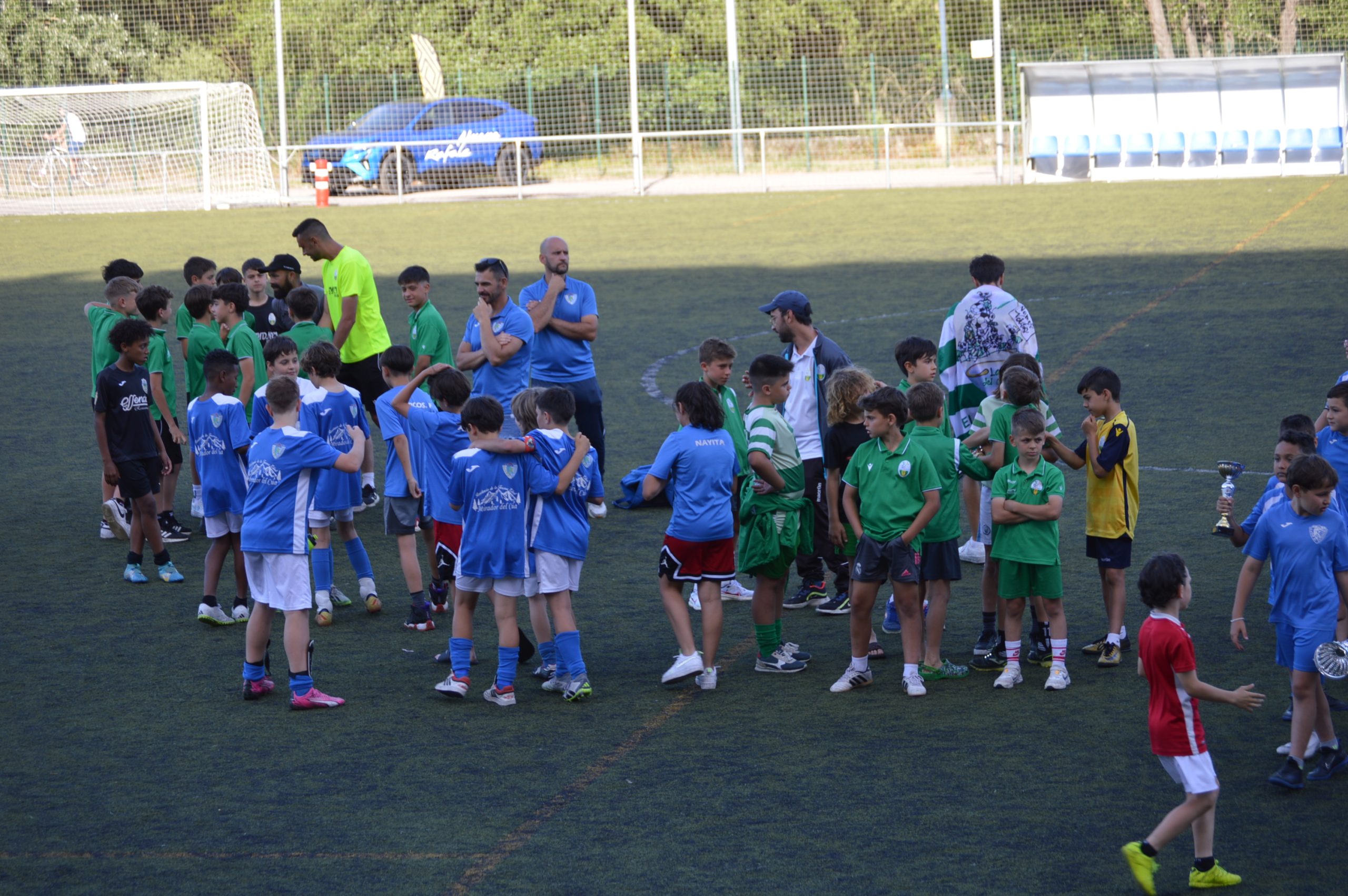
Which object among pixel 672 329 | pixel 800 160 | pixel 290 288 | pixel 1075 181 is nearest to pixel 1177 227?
pixel 1075 181

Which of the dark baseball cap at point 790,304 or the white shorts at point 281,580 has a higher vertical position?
the dark baseball cap at point 790,304

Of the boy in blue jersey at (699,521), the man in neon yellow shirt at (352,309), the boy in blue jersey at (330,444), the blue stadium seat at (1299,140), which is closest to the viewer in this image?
the boy in blue jersey at (699,521)

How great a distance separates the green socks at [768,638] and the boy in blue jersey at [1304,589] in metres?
2.29

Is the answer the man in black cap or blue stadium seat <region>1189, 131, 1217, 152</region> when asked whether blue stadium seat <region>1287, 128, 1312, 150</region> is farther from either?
the man in black cap

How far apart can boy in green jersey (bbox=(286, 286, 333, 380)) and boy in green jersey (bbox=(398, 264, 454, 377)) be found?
683 millimetres

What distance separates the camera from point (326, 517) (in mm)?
7812

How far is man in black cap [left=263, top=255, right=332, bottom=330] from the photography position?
401 inches

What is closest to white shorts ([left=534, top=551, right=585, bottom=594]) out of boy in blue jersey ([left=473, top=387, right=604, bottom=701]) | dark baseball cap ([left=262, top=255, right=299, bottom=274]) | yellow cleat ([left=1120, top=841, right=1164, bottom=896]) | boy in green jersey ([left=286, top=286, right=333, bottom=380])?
boy in blue jersey ([left=473, top=387, right=604, bottom=701])

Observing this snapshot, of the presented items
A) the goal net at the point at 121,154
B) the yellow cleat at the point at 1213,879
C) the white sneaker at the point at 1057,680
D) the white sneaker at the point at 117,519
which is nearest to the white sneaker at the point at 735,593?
the white sneaker at the point at 1057,680

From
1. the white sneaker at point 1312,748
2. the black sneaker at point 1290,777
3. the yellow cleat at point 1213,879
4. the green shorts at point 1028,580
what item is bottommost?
the yellow cleat at point 1213,879

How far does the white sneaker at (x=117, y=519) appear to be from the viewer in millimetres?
9617

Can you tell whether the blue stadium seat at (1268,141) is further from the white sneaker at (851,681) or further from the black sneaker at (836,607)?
the white sneaker at (851,681)

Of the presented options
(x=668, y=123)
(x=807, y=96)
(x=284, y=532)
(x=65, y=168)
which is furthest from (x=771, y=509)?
(x=807, y=96)

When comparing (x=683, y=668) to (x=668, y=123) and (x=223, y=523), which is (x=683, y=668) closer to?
(x=223, y=523)
